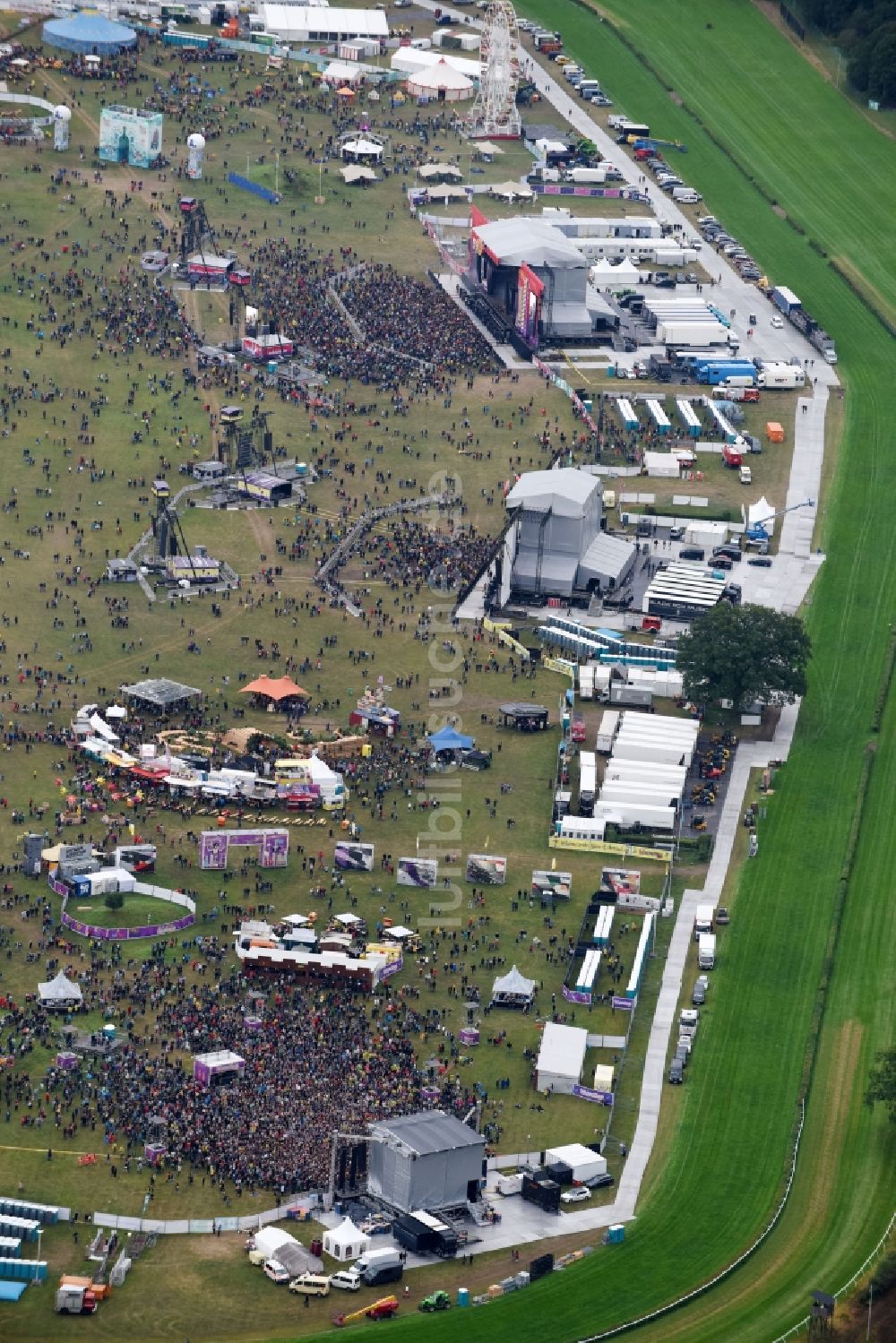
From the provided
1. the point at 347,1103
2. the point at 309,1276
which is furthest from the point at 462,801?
the point at 309,1276

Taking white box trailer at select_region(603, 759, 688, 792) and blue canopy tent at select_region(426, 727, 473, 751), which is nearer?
white box trailer at select_region(603, 759, 688, 792)

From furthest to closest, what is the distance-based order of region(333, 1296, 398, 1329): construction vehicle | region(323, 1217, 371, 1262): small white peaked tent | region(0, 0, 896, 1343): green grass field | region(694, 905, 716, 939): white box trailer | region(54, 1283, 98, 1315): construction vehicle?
region(694, 905, 716, 939): white box trailer
region(323, 1217, 371, 1262): small white peaked tent
region(0, 0, 896, 1343): green grass field
region(333, 1296, 398, 1329): construction vehicle
region(54, 1283, 98, 1315): construction vehicle

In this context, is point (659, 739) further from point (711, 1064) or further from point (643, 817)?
point (711, 1064)

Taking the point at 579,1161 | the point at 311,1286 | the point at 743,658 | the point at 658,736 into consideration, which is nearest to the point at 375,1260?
the point at 311,1286

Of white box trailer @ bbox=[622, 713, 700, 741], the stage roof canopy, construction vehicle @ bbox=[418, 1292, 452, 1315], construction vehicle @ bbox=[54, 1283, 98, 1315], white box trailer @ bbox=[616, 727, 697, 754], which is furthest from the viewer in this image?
white box trailer @ bbox=[622, 713, 700, 741]

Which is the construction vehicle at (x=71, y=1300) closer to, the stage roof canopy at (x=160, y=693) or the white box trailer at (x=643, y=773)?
the white box trailer at (x=643, y=773)

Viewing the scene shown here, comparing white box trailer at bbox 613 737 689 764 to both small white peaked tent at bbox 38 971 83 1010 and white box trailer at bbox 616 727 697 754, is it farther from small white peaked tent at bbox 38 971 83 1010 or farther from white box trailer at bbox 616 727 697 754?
small white peaked tent at bbox 38 971 83 1010

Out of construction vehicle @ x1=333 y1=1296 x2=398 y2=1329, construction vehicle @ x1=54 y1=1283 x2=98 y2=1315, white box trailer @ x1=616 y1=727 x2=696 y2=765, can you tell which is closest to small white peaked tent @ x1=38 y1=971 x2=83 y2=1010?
construction vehicle @ x1=54 y1=1283 x2=98 y2=1315
